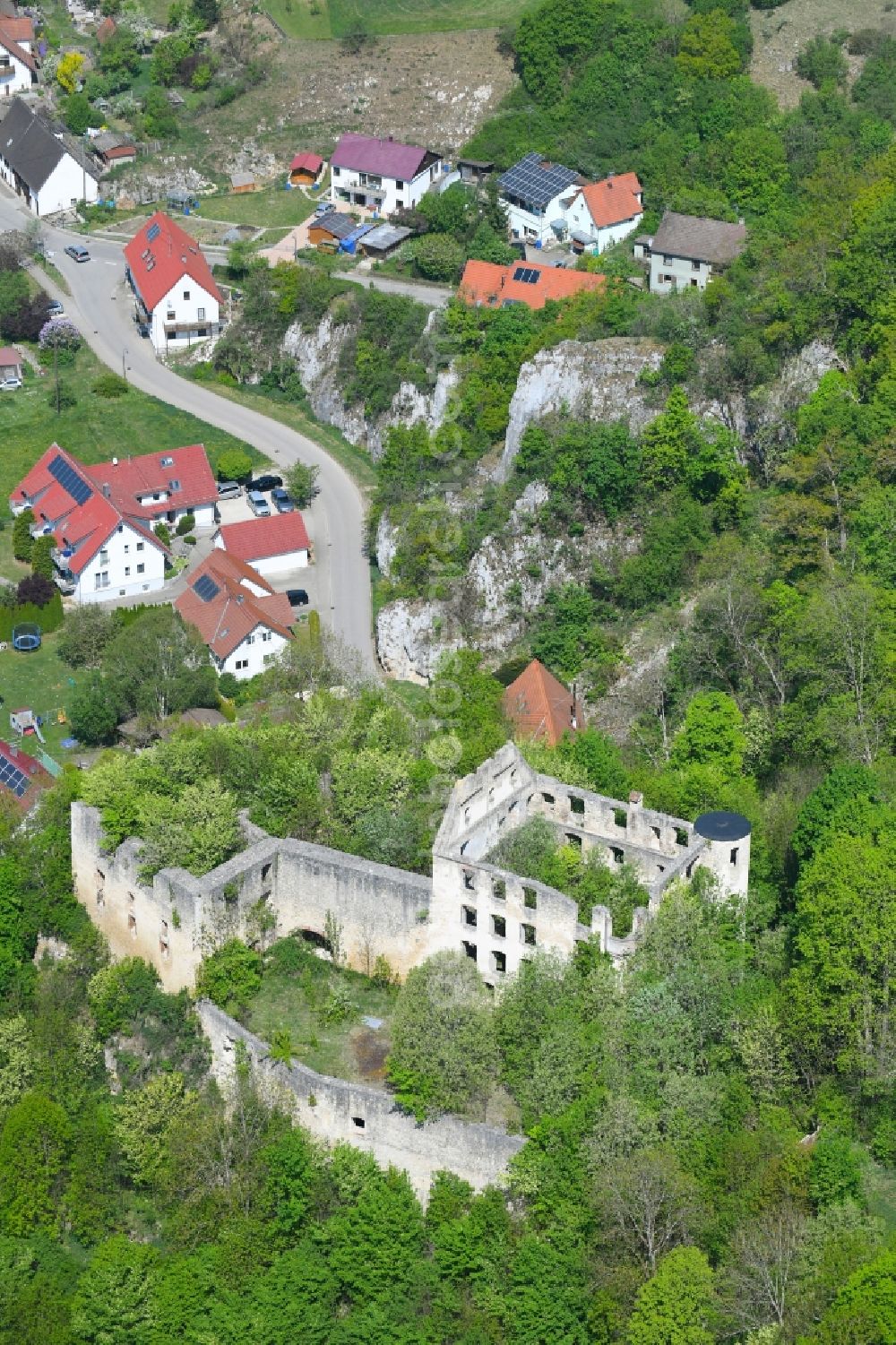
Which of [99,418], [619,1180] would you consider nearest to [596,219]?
[99,418]

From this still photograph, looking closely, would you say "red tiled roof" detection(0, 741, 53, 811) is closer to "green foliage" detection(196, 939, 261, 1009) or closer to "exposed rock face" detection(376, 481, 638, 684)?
"exposed rock face" detection(376, 481, 638, 684)

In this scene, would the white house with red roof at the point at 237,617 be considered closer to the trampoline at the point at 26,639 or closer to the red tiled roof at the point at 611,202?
the trampoline at the point at 26,639

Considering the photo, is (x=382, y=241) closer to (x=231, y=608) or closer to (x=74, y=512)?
(x=74, y=512)

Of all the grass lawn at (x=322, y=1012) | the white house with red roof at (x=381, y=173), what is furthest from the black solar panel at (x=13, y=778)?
the white house with red roof at (x=381, y=173)

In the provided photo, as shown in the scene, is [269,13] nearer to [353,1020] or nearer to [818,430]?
[818,430]

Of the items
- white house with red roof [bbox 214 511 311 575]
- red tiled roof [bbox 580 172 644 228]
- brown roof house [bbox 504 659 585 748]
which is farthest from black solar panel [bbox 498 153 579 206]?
brown roof house [bbox 504 659 585 748]
